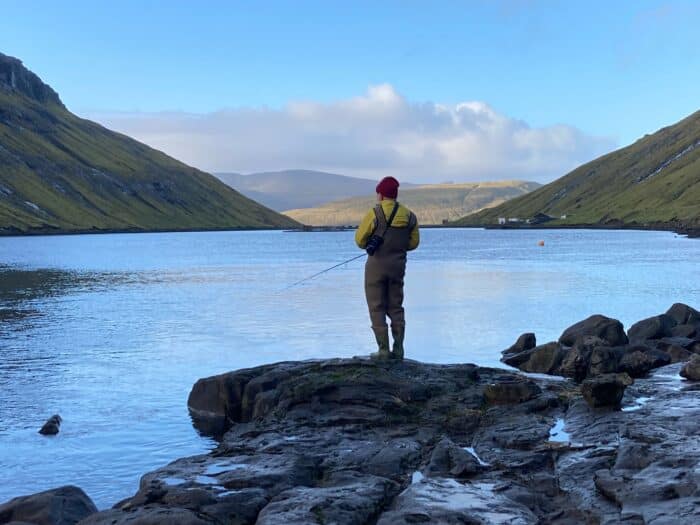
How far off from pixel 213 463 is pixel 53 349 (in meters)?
20.5

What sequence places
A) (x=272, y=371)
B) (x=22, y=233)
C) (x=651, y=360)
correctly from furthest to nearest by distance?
(x=22, y=233) < (x=651, y=360) < (x=272, y=371)

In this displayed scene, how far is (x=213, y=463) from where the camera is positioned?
40.4 feet

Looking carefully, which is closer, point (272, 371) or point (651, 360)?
point (272, 371)

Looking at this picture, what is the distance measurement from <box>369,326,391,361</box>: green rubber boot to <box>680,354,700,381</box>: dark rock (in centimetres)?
779

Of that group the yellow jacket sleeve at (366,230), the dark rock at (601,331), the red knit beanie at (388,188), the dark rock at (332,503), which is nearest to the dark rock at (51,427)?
the yellow jacket sleeve at (366,230)

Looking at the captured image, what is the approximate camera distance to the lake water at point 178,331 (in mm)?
16969

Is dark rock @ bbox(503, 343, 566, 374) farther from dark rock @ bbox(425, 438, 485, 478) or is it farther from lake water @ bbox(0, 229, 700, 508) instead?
Result: dark rock @ bbox(425, 438, 485, 478)

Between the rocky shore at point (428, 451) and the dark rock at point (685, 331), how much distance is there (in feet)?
20.9

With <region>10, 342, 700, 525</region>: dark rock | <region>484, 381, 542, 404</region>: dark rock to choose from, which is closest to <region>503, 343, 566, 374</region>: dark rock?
<region>10, 342, 700, 525</region>: dark rock

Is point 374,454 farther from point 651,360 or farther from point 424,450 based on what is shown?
point 651,360

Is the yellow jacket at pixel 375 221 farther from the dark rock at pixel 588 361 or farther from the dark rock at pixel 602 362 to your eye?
the dark rock at pixel 602 362

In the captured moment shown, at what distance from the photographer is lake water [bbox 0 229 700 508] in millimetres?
16969

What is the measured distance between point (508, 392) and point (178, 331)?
22560 millimetres

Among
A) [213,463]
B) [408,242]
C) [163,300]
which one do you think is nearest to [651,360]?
[408,242]
